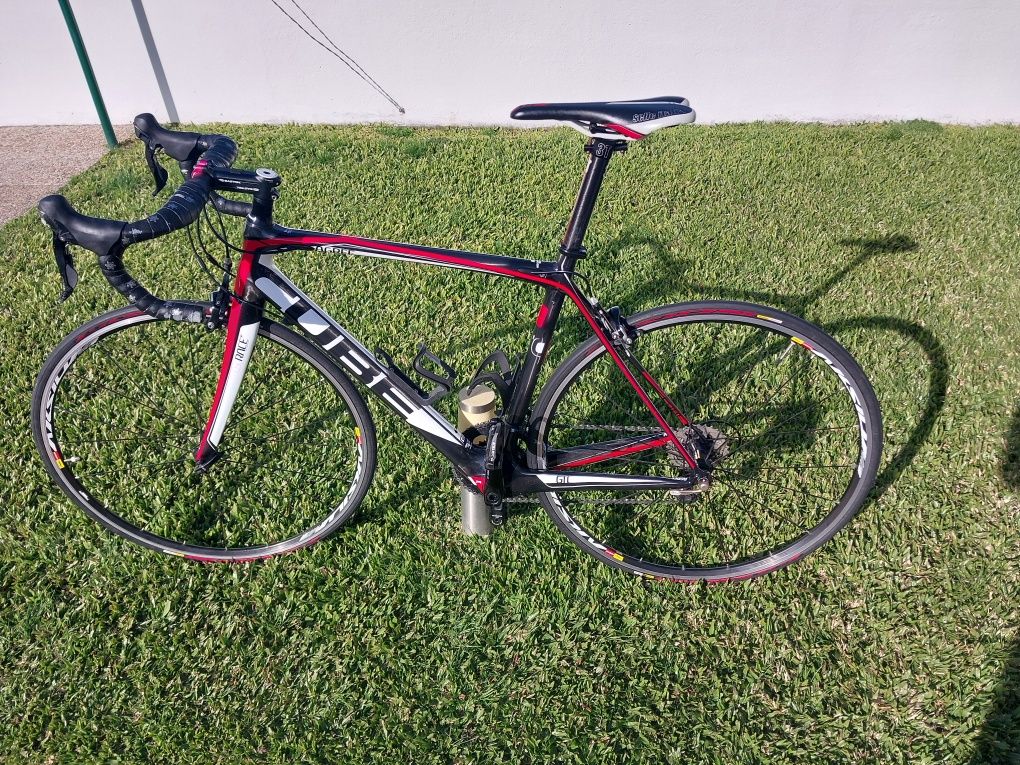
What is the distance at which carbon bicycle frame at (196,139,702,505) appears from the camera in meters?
2.12

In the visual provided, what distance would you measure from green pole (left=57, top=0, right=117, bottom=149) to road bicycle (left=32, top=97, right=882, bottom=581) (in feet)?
11.2

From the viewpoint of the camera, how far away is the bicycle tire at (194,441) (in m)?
2.54

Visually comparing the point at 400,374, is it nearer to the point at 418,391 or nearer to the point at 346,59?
the point at 418,391

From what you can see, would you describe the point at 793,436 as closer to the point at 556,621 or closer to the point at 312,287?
the point at 556,621

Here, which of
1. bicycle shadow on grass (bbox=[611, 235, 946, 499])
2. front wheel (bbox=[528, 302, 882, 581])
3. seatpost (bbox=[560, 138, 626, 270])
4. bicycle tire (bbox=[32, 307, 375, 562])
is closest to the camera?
seatpost (bbox=[560, 138, 626, 270])

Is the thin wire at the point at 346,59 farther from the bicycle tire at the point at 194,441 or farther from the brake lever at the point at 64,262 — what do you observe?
the brake lever at the point at 64,262

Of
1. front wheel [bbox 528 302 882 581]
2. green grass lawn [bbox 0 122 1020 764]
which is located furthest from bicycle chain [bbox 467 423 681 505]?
green grass lawn [bbox 0 122 1020 764]

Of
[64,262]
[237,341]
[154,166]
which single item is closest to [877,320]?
[237,341]

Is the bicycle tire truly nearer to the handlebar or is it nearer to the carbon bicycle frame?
the carbon bicycle frame

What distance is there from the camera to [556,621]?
2.58 metres

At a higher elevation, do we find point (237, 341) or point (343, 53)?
point (343, 53)

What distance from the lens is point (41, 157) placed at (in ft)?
20.3

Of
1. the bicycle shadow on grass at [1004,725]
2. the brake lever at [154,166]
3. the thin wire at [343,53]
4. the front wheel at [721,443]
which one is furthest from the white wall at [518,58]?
the bicycle shadow on grass at [1004,725]

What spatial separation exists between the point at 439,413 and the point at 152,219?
3.74 feet
